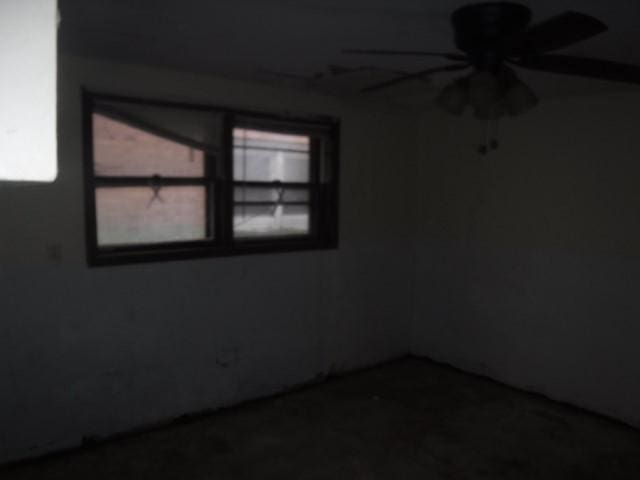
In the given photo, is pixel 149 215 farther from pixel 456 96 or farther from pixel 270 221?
pixel 456 96

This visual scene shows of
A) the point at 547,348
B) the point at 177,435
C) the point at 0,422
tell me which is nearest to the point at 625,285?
the point at 547,348

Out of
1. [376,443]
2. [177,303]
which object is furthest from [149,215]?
[376,443]

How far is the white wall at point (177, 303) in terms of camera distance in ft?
9.10

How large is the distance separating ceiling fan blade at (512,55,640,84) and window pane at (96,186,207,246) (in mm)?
2234

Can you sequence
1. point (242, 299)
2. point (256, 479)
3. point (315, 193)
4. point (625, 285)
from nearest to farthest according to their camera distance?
point (256, 479), point (625, 285), point (242, 299), point (315, 193)

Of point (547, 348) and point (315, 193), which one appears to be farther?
point (315, 193)

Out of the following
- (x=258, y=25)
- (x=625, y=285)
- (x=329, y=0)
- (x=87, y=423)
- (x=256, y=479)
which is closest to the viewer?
(x=329, y=0)

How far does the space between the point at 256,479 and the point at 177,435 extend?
28.7 inches

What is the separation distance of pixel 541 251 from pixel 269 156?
7.20 feet

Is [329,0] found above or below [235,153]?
above

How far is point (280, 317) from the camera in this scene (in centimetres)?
378

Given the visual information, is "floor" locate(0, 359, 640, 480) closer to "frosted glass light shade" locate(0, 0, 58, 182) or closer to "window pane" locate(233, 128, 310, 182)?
"window pane" locate(233, 128, 310, 182)

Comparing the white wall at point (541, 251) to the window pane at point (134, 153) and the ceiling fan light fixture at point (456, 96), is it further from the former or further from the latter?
the window pane at point (134, 153)

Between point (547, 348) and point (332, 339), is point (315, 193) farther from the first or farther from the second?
point (547, 348)
